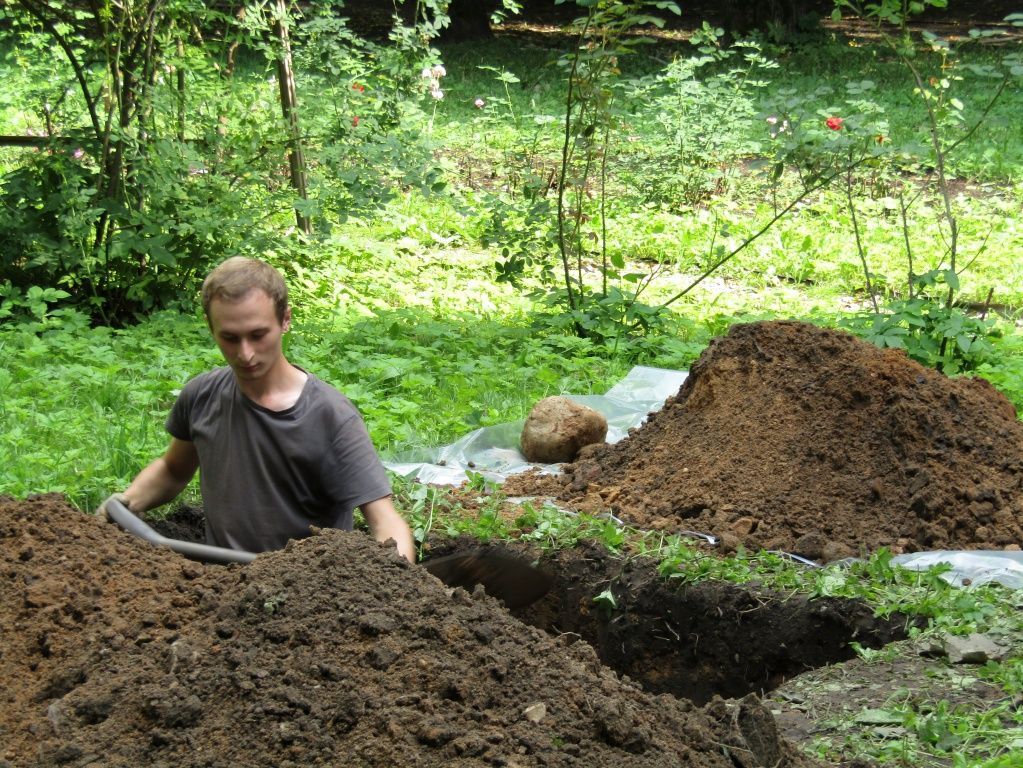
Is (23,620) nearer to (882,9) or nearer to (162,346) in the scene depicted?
(162,346)

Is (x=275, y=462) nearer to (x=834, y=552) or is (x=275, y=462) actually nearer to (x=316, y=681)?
(x=316, y=681)

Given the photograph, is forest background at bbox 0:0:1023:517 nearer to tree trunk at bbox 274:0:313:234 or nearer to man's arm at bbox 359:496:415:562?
tree trunk at bbox 274:0:313:234

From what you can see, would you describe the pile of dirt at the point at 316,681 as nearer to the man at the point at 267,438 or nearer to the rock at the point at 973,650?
the man at the point at 267,438

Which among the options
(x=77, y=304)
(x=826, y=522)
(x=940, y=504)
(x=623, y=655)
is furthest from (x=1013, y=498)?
(x=77, y=304)

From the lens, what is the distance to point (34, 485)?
14.8 ft

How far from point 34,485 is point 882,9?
4795mm

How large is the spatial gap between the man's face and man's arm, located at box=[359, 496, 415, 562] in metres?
0.51

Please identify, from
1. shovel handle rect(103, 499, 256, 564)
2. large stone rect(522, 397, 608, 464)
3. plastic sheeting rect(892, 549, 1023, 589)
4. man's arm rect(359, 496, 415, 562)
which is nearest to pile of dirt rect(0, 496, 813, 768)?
shovel handle rect(103, 499, 256, 564)

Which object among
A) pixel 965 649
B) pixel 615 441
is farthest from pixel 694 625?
pixel 615 441

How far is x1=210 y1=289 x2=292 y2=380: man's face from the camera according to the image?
3.28m

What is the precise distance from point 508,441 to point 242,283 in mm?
2522

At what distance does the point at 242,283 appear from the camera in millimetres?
3295

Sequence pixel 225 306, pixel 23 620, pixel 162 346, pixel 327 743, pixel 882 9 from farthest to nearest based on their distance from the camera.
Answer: pixel 162 346
pixel 882 9
pixel 225 306
pixel 23 620
pixel 327 743

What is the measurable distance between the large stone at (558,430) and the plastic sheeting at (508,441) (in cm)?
7
